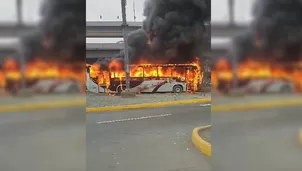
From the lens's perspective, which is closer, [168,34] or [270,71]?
[270,71]

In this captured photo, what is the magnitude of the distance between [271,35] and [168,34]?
22.2 feet

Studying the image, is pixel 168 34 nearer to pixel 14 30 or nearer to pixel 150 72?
pixel 150 72

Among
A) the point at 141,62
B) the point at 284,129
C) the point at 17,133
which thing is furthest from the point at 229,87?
the point at 141,62

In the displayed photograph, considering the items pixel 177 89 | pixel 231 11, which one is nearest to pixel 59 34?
pixel 231 11

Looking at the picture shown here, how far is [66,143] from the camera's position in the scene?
3.43ft

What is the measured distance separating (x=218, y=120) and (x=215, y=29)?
0.28 m

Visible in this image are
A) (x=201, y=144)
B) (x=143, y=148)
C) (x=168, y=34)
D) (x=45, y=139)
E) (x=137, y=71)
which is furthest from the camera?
(x=137, y=71)

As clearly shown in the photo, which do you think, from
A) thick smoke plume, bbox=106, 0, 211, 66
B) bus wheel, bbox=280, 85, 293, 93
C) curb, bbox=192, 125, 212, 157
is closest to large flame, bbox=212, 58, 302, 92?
bus wheel, bbox=280, 85, 293, 93

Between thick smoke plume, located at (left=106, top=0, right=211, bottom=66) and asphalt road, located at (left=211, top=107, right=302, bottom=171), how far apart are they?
9.31ft

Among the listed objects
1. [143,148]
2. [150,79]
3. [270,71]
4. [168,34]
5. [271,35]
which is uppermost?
[168,34]

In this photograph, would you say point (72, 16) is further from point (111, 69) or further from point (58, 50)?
point (111, 69)

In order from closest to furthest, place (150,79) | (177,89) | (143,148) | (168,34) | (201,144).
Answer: (201,144) → (143,148) → (168,34) → (150,79) → (177,89)

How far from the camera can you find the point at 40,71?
3.17 feet

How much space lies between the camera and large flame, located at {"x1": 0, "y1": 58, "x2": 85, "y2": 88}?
0.93 m
